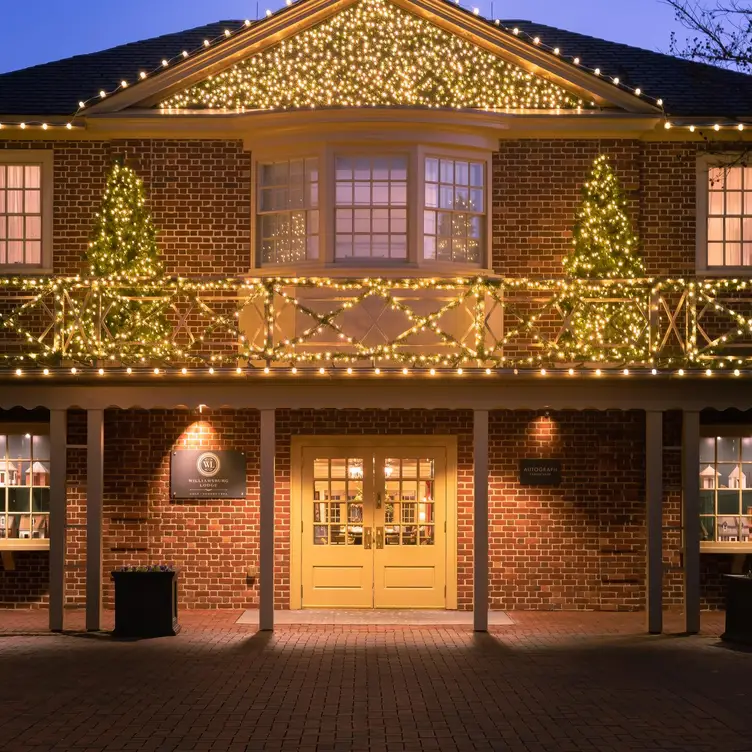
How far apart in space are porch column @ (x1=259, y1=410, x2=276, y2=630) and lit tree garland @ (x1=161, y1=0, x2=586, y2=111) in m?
4.52

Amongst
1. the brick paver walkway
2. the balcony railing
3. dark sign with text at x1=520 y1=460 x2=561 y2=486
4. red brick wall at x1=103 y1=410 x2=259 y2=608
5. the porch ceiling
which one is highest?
the balcony railing

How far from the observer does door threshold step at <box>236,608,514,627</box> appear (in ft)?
52.7

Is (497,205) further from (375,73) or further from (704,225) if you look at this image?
(704,225)

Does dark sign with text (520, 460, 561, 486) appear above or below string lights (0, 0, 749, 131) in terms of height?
below

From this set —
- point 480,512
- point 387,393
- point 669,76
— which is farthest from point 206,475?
point 669,76

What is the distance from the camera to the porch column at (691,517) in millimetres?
15266

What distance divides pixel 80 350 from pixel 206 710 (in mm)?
5878

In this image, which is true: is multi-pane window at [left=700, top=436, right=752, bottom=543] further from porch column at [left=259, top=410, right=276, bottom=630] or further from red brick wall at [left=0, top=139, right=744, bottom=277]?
porch column at [left=259, top=410, right=276, bottom=630]

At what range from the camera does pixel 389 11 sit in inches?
687

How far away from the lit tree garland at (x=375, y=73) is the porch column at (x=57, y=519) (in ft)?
15.7

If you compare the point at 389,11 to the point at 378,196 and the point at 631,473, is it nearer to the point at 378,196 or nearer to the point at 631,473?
the point at 378,196

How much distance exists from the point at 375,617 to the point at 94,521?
12.2ft

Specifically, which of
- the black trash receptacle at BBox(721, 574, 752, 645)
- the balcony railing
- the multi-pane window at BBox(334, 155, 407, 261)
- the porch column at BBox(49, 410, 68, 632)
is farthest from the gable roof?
the porch column at BBox(49, 410, 68, 632)

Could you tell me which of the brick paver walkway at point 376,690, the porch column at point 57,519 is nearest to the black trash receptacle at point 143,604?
the brick paver walkway at point 376,690
